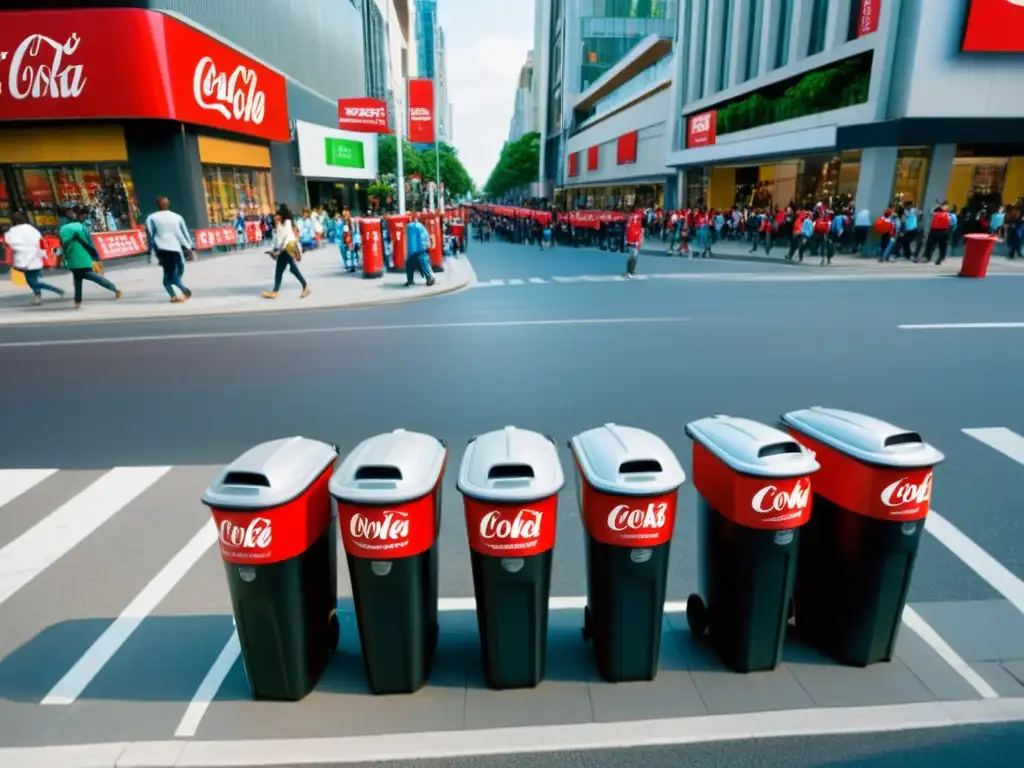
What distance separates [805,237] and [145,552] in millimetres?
23003

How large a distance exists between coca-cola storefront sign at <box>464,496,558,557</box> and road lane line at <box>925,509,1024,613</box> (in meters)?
2.96

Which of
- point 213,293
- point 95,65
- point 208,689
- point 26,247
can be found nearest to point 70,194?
point 95,65

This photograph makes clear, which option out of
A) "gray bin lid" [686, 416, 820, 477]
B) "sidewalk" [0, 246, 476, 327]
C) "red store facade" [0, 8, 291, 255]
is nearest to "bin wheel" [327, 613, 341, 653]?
"gray bin lid" [686, 416, 820, 477]

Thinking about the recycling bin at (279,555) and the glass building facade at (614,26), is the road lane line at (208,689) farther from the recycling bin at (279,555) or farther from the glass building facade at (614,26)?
the glass building facade at (614,26)

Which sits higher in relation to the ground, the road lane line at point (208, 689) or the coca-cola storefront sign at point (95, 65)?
the coca-cola storefront sign at point (95, 65)

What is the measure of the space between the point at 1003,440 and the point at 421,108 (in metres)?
23.5

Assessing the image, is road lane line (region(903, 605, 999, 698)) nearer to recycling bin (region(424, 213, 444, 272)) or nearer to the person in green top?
the person in green top

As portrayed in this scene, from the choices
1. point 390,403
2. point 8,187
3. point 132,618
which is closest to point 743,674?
point 132,618

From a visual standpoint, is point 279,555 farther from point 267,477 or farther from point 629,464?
point 629,464

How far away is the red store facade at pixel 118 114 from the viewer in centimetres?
2020

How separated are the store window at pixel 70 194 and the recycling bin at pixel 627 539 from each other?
26.4 metres

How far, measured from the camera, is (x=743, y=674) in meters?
3.16

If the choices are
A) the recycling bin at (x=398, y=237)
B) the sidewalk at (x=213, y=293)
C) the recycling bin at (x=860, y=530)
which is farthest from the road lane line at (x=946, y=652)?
the recycling bin at (x=398, y=237)

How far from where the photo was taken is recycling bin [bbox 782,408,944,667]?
2.88m
